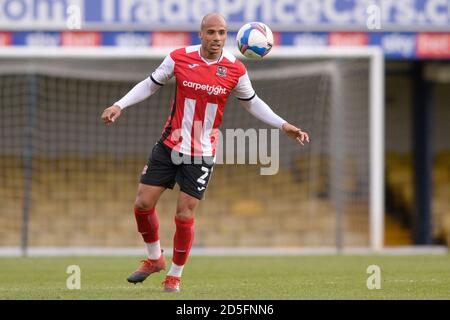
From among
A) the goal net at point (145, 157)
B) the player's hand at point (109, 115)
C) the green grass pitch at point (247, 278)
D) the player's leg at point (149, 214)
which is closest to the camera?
the green grass pitch at point (247, 278)

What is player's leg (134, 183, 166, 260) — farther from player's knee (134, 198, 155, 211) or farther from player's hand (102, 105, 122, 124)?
player's hand (102, 105, 122, 124)

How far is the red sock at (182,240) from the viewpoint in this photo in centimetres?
895

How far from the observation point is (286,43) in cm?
1783

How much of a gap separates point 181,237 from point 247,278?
1.95 meters

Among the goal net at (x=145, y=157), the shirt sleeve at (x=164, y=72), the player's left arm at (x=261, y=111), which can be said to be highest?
the shirt sleeve at (x=164, y=72)

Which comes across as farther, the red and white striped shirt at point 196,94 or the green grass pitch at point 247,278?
the red and white striped shirt at point 196,94

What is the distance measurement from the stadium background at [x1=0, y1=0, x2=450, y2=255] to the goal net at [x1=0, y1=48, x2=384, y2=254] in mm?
27

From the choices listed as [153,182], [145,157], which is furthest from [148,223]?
[145,157]

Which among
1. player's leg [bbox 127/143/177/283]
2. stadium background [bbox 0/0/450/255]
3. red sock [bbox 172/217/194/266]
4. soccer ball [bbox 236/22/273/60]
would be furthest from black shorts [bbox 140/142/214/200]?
stadium background [bbox 0/0/450/255]

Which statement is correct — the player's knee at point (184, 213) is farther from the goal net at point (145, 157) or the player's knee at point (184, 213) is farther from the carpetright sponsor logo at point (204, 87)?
the goal net at point (145, 157)

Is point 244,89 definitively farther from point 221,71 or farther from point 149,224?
point 149,224

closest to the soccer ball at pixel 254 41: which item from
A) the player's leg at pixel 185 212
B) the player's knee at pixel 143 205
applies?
the player's leg at pixel 185 212

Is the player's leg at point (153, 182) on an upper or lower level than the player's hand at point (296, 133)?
lower
